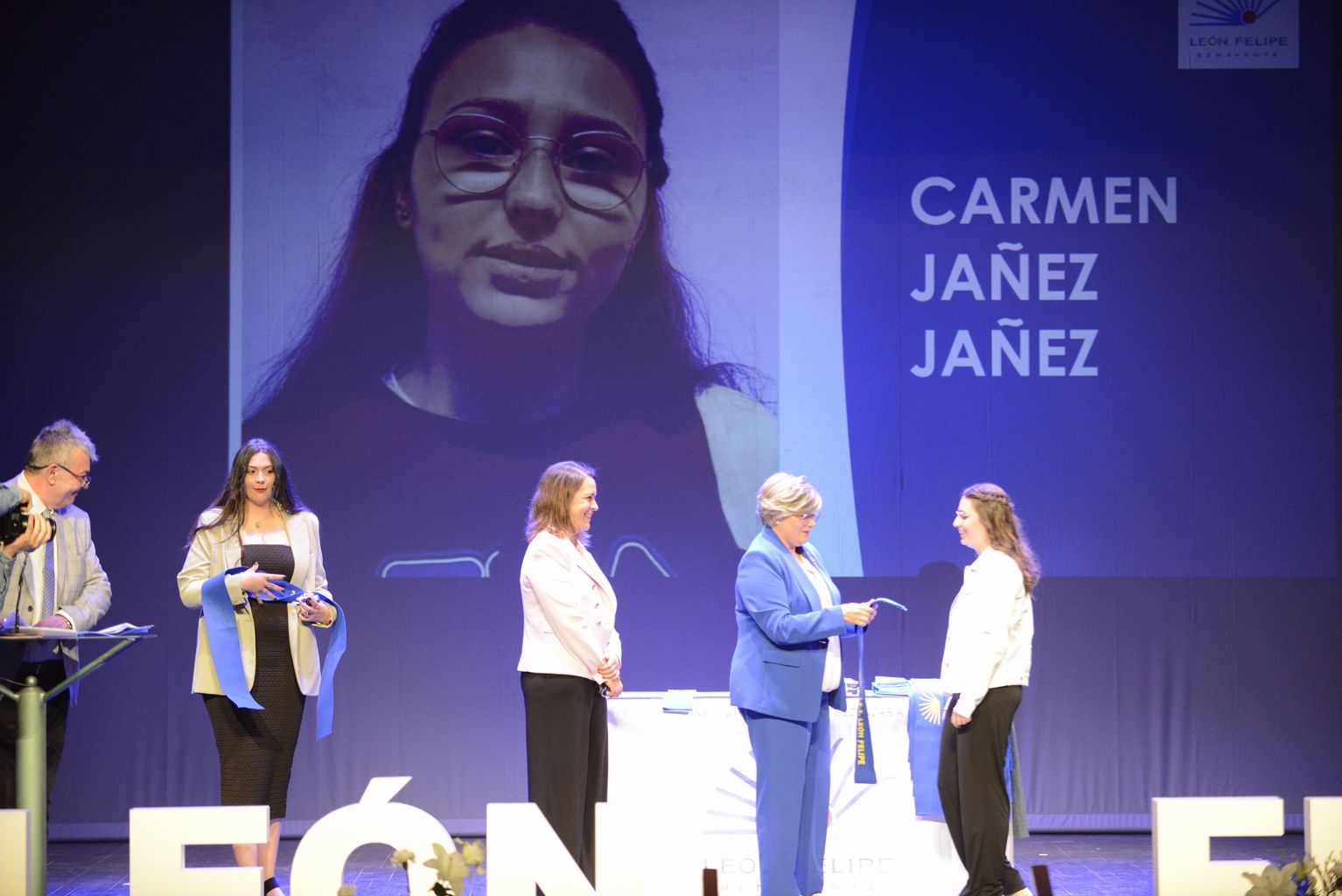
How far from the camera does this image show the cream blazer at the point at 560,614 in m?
4.11

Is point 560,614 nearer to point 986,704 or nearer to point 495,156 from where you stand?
point 986,704

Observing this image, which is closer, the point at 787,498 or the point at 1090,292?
the point at 787,498

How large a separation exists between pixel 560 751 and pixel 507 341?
2554 millimetres

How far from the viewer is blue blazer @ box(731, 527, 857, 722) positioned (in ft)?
13.2

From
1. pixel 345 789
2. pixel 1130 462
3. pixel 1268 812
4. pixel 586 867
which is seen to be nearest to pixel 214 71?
pixel 345 789

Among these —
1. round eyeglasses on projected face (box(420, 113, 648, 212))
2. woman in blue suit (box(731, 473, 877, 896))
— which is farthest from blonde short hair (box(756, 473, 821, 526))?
round eyeglasses on projected face (box(420, 113, 648, 212))

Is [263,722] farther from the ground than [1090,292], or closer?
closer

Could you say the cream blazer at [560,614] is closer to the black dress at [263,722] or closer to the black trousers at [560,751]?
the black trousers at [560,751]

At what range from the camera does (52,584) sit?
4.04 meters

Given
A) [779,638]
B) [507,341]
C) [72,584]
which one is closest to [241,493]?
[72,584]

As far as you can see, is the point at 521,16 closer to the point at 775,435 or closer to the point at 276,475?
the point at 775,435

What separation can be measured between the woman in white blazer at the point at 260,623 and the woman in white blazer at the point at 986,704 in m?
1.99

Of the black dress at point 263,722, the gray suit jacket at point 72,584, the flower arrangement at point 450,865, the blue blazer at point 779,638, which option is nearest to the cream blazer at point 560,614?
the blue blazer at point 779,638

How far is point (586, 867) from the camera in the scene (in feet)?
13.6
